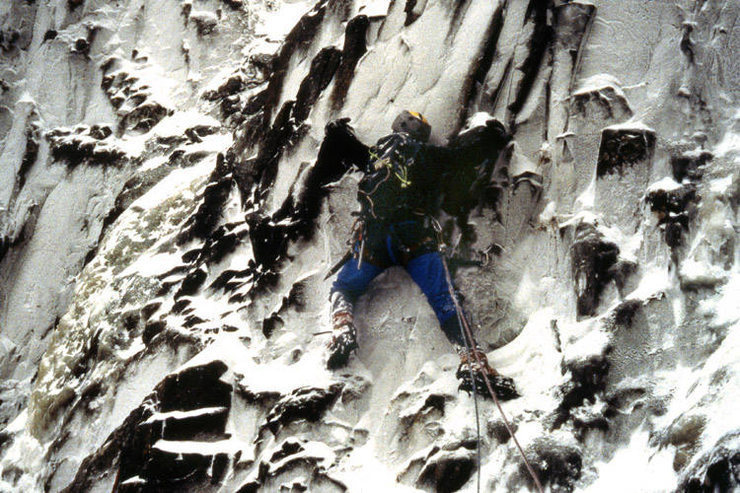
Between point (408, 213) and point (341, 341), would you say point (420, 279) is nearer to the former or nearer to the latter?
point (408, 213)

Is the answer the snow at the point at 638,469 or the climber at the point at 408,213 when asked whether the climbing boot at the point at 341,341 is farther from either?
the snow at the point at 638,469

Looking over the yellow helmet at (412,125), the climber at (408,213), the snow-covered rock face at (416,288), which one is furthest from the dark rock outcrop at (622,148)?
the yellow helmet at (412,125)

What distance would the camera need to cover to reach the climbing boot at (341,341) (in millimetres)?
5348

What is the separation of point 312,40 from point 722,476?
245 inches

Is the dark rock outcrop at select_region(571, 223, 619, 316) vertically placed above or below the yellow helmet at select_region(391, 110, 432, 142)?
below

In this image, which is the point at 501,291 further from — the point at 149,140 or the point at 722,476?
the point at 149,140

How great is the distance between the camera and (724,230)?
14.7ft

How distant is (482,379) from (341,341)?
→ 1.13 m

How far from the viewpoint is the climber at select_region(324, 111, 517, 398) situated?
5340 millimetres

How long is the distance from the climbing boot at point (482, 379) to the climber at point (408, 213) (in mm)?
267

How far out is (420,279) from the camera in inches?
211

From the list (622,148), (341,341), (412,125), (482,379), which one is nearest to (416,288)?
(341,341)

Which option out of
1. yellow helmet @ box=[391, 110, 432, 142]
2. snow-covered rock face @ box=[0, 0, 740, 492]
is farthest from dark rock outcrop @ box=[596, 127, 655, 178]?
yellow helmet @ box=[391, 110, 432, 142]

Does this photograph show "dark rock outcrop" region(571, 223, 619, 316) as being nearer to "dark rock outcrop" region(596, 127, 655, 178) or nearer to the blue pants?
"dark rock outcrop" region(596, 127, 655, 178)
